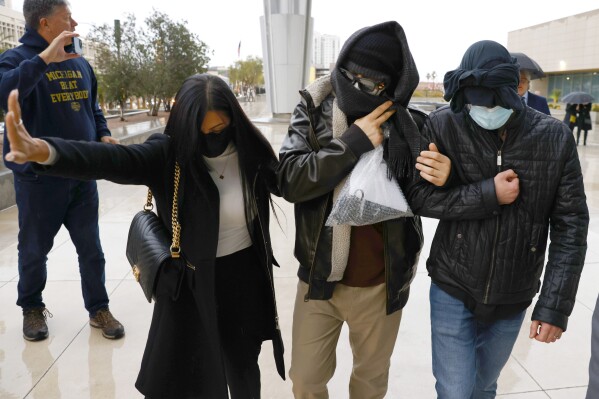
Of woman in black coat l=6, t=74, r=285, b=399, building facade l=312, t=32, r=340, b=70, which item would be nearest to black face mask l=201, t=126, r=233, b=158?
woman in black coat l=6, t=74, r=285, b=399

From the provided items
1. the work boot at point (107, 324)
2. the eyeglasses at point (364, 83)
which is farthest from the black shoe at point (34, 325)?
the eyeglasses at point (364, 83)

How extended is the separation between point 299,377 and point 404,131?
1.14 metres

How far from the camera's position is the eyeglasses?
1.82 m

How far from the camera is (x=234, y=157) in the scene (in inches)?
80.2

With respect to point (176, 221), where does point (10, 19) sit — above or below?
above

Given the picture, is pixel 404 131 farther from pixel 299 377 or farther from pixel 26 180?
pixel 26 180

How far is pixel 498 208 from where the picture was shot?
1.75 m

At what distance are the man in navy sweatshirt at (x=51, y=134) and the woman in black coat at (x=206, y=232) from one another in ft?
3.73

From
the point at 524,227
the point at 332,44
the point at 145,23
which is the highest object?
the point at 332,44

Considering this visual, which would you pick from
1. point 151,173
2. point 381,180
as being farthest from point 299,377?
point 151,173

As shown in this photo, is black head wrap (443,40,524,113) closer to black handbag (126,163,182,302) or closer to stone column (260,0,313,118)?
black handbag (126,163,182,302)

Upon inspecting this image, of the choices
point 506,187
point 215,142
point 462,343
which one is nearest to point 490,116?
point 506,187

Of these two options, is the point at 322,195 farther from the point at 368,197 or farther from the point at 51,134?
the point at 51,134

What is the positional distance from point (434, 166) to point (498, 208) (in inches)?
10.9
